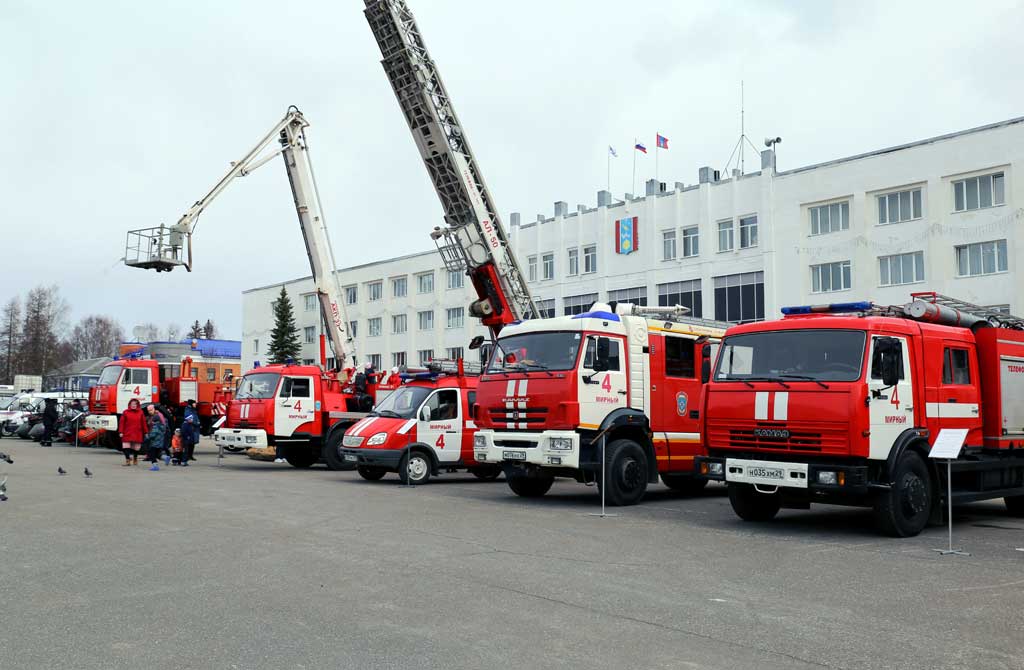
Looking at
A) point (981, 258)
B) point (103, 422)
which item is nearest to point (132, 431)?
point (103, 422)

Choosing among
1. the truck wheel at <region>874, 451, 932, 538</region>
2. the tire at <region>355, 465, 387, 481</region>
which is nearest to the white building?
the tire at <region>355, 465, 387, 481</region>

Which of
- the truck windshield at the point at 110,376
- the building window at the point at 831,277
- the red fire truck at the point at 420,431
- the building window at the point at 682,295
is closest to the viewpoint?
the red fire truck at the point at 420,431

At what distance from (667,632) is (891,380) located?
6108mm

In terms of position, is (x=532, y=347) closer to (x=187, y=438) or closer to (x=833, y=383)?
(x=833, y=383)

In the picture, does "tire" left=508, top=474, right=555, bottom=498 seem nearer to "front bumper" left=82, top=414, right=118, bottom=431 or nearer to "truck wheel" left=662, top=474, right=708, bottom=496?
"truck wheel" left=662, top=474, right=708, bottom=496

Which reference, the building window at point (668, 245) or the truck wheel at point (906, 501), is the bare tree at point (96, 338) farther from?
the truck wheel at point (906, 501)

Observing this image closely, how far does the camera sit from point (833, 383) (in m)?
10.9

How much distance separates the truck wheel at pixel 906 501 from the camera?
1084 cm

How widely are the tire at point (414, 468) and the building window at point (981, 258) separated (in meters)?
26.9

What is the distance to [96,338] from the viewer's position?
122 m

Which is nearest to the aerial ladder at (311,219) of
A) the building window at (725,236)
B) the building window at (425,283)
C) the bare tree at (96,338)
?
the building window at (725,236)

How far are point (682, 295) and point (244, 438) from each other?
28.0 metres

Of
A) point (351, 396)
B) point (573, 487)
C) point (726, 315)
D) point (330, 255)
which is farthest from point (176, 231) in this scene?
point (726, 315)

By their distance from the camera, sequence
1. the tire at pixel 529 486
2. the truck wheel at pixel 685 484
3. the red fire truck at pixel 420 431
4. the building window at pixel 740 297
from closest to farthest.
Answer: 1. the tire at pixel 529 486
2. the truck wheel at pixel 685 484
3. the red fire truck at pixel 420 431
4. the building window at pixel 740 297
